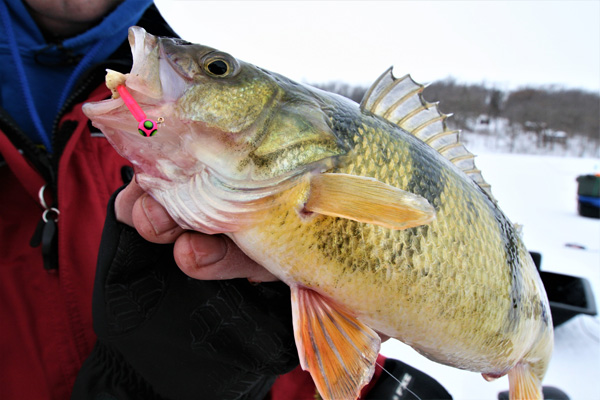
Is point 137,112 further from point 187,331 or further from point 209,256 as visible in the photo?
point 187,331

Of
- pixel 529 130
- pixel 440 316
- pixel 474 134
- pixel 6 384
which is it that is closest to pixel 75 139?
pixel 6 384

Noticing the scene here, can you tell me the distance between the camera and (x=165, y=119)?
0.65 meters

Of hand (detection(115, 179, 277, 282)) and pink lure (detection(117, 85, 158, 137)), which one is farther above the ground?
pink lure (detection(117, 85, 158, 137))

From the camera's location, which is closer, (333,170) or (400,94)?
(333,170)

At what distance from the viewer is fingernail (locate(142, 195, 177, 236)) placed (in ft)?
2.45

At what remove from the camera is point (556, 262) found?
3.46m

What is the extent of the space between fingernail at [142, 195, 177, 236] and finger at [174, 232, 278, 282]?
0.16 feet

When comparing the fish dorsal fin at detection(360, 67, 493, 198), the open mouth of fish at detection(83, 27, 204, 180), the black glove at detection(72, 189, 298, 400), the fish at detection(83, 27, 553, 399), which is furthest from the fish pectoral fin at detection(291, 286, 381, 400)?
the fish dorsal fin at detection(360, 67, 493, 198)

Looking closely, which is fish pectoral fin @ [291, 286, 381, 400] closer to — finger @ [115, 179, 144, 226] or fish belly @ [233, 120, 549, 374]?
fish belly @ [233, 120, 549, 374]

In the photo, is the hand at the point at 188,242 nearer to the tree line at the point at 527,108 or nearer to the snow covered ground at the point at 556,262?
the snow covered ground at the point at 556,262

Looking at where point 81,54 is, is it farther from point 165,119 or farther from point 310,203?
point 310,203

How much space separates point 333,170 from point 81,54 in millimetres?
1349

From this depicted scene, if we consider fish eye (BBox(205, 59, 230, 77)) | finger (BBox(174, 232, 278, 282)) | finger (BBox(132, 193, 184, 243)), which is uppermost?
fish eye (BBox(205, 59, 230, 77))

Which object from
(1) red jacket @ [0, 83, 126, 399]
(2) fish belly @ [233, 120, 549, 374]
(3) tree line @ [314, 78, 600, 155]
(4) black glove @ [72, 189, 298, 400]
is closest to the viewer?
(2) fish belly @ [233, 120, 549, 374]
